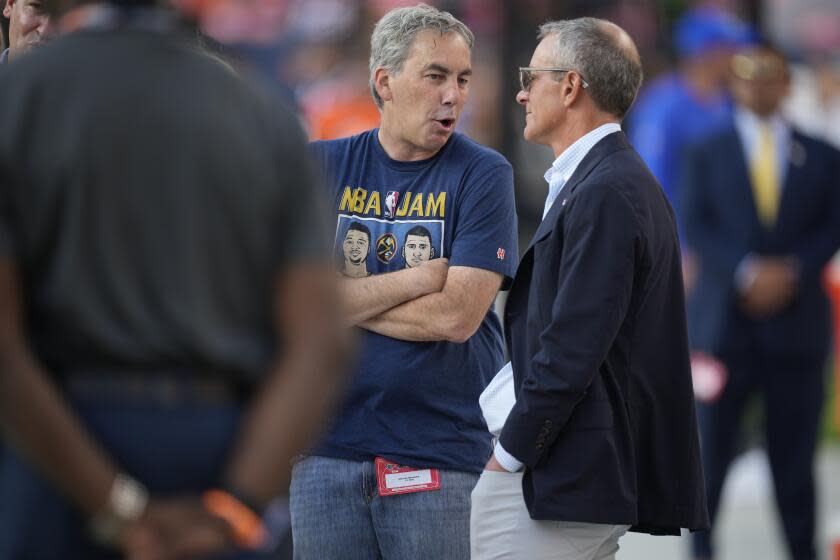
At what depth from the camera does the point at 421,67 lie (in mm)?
3893

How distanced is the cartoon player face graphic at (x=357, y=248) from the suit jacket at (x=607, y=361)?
1.42 ft

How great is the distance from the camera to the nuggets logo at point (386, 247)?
12.5ft

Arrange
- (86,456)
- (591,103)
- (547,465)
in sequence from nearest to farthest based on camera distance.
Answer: (86,456) → (547,465) → (591,103)

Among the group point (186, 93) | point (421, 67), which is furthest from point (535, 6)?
point (186, 93)

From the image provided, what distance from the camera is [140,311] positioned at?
2.12 metres

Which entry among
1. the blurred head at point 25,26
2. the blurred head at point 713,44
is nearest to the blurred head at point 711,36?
the blurred head at point 713,44

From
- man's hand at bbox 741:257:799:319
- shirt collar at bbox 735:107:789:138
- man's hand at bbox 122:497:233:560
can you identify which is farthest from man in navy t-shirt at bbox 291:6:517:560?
shirt collar at bbox 735:107:789:138

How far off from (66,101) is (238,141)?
260 millimetres

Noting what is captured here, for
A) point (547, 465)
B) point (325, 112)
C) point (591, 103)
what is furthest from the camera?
point (325, 112)

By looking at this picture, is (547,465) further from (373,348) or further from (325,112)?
(325,112)

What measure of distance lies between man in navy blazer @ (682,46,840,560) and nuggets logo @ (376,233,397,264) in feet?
9.48

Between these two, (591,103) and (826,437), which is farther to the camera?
(826,437)

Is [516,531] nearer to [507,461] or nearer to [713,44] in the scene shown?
[507,461]

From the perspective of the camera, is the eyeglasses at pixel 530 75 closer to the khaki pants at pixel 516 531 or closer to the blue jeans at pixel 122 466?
the khaki pants at pixel 516 531
